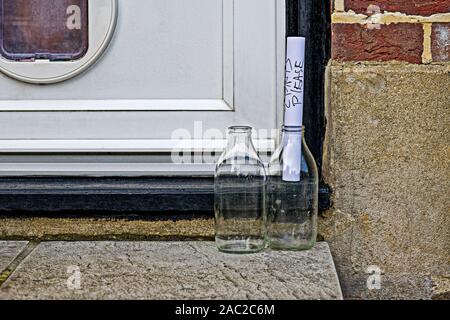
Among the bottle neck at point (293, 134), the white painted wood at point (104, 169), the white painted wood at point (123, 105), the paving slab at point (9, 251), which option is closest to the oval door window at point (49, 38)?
the white painted wood at point (123, 105)

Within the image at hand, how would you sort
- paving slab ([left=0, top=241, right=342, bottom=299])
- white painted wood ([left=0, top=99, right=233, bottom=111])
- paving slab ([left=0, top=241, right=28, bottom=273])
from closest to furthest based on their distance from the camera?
paving slab ([left=0, top=241, right=342, bottom=299]), paving slab ([left=0, top=241, right=28, bottom=273]), white painted wood ([left=0, top=99, right=233, bottom=111])

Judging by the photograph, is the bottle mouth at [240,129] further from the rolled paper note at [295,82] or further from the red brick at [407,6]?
the red brick at [407,6]

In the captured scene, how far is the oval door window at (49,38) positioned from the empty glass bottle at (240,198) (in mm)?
379

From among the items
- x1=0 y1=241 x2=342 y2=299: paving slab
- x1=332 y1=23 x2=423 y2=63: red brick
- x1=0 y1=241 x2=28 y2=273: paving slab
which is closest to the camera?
x1=0 y1=241 x2=342 y2=299: paving slab

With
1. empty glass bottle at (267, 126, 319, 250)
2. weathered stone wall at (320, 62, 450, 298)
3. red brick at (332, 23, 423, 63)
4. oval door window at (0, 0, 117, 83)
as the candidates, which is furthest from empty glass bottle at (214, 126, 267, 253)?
oval door window at (0, 0, 117, 83)

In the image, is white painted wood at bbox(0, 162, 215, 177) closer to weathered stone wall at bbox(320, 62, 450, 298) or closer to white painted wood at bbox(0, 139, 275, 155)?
white painted wood at bbox(0, 139, 275, 155)

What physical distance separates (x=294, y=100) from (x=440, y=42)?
1.04ft

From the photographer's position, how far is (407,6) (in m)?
1.55

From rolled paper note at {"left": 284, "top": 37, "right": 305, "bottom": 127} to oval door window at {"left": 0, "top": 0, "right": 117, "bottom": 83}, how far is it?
404 mm

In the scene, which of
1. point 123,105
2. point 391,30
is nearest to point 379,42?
point 391,30

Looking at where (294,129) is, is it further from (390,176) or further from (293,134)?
(390,176)

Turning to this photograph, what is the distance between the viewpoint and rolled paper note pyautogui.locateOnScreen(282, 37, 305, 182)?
4.96 feet
